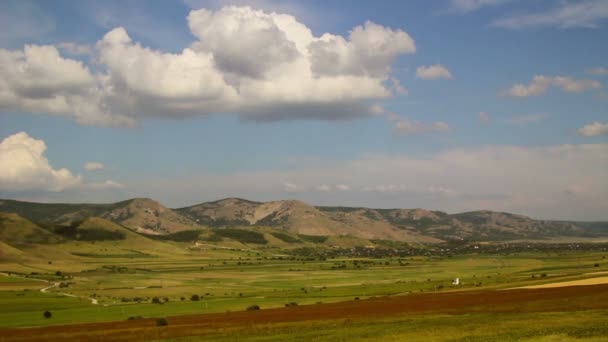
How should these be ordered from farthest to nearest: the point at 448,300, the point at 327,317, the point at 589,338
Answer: the point at 448,300, the point at 327,317, the point at 589,338

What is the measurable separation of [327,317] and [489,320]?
23203mm

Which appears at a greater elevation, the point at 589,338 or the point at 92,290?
the point at 589,338

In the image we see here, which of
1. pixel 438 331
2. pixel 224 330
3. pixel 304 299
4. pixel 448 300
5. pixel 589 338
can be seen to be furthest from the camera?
pixel 304 299

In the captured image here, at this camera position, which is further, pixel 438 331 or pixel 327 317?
pixel 327 317

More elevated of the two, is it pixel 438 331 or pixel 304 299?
pixel 438 331

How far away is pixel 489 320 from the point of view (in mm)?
55469

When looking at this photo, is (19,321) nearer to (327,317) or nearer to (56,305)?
(56,305)

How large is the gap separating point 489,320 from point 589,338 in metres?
15.6

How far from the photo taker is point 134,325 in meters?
77.8

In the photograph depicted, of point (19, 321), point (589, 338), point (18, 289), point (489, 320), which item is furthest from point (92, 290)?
point (589, 338)

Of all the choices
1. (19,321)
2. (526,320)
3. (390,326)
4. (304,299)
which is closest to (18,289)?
(19,321)

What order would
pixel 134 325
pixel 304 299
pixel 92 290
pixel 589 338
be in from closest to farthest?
pixel 589 338 < pixel 134 325 < pixel 304 299 < pixel 92 290

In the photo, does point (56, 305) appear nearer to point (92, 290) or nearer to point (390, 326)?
point (92, 290)

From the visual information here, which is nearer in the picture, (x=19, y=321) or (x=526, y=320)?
(x=526, y=320)
